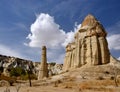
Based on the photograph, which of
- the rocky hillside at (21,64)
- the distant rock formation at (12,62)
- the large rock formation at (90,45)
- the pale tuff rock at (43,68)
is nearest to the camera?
the large rock formation at (90,45)

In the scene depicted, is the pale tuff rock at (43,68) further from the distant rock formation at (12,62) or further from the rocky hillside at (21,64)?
the distant rock formation at (12,62)

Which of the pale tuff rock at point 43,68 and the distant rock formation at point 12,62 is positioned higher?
the distant rock formation at point 12,62

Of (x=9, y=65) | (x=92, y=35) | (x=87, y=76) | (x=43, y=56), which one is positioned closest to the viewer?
(x=87, y=76)

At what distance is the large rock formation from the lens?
74.4m

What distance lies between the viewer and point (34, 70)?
173875mm

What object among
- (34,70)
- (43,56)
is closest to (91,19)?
(43,56)

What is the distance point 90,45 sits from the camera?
255 feet

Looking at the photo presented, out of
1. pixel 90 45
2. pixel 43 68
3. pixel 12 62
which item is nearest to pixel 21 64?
pixel 12 62

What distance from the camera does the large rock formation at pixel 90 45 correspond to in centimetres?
7438

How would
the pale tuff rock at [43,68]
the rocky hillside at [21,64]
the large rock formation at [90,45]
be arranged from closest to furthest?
the large rock formation at [90,45] → the pale tuff rock at [43,68] → the rocky hillside at [21,64]

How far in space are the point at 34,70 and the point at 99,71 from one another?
117 meters

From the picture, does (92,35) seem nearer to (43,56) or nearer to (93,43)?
(93,43)

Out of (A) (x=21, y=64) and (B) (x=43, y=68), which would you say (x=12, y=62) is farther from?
(B) (x=43, y=68)

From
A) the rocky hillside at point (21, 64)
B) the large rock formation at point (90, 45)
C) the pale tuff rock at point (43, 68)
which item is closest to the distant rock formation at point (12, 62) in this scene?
the rocky hillside at point (21, 64)
